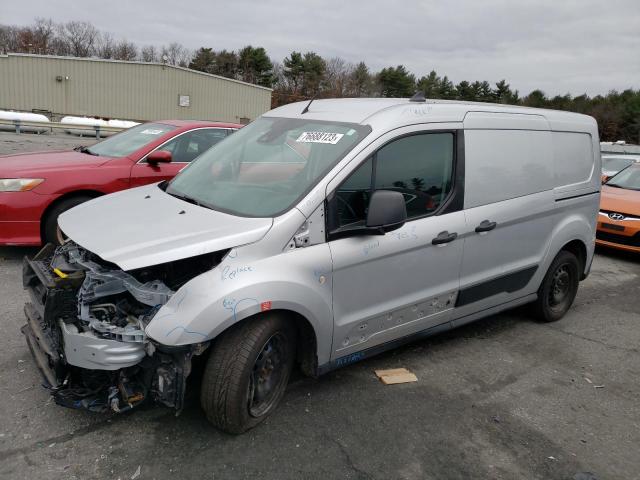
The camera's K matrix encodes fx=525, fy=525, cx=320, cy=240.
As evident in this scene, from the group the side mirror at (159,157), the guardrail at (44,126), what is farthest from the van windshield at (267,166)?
the guardrail at (44,126)

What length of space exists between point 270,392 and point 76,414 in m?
1.14

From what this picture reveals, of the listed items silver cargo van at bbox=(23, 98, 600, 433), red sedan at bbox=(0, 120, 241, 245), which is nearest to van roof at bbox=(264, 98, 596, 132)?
silver cargo van at bbox=(23, 98, 600, 433)

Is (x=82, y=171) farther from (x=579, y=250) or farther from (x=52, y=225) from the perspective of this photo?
(x=579, y=250)

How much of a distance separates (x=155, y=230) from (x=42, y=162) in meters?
3.57

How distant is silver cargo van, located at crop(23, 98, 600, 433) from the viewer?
2713mm

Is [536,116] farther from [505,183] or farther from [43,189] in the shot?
[43,189]

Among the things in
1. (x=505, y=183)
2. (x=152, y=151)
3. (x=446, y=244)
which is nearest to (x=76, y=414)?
(x=446, y=244)

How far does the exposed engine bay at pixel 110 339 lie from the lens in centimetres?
262

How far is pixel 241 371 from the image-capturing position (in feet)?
9.04

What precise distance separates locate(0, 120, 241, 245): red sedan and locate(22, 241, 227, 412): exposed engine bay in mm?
2340

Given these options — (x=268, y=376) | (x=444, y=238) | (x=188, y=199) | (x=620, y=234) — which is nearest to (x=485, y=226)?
(x=444, y=238)

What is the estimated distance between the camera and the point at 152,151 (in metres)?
6.22

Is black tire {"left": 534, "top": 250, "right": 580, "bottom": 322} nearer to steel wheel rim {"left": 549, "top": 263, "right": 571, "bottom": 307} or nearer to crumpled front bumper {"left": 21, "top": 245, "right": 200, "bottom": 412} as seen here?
steel wheel rim {"left": 549, "top": 263, "right": 571, "bottom": 307}

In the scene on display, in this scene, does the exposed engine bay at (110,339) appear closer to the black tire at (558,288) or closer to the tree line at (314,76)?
the black tire at (558,288)
